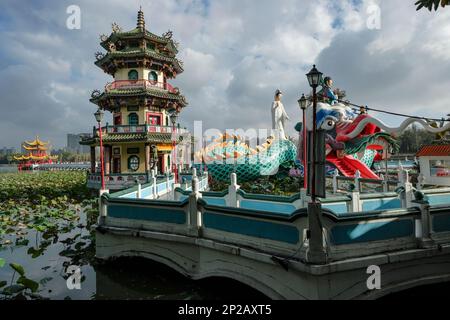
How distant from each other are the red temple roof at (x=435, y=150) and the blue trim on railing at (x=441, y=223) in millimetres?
20580

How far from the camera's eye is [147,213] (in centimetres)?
771

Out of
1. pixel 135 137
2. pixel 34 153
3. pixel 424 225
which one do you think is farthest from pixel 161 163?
pixel 34 153

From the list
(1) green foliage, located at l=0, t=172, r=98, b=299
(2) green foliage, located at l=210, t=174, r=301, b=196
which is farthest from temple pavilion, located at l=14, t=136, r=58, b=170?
(2) green foliage, located at l=210, t=174, r=301, b=196

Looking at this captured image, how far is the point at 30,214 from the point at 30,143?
7388 cm

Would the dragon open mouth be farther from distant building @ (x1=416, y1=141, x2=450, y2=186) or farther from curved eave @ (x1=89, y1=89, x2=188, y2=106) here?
curved eave @ (x1=89, y1=89, x2=188, y2=106)

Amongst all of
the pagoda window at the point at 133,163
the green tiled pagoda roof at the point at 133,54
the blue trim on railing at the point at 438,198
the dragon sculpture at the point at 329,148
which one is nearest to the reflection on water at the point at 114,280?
the blue trim on railing at the point at 438,198

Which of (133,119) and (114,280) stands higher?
(133,119)

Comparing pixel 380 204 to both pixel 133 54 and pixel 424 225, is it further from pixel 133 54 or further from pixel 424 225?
pixel 133 54

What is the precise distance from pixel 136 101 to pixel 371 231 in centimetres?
2355

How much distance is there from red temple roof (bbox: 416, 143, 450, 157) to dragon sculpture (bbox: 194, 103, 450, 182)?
3376mm

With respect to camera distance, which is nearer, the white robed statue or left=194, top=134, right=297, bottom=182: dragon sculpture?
left=194, top=134, right=297, bottom=182: dragon sculpture

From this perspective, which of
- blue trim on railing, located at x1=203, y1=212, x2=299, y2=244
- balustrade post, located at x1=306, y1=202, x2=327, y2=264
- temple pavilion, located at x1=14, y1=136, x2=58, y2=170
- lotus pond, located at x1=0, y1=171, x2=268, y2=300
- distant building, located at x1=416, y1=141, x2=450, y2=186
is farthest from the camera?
temple pavilion, located at x1=14, y1=136, x2=58, y2=170

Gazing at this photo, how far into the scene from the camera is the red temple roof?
22141 millimetres
